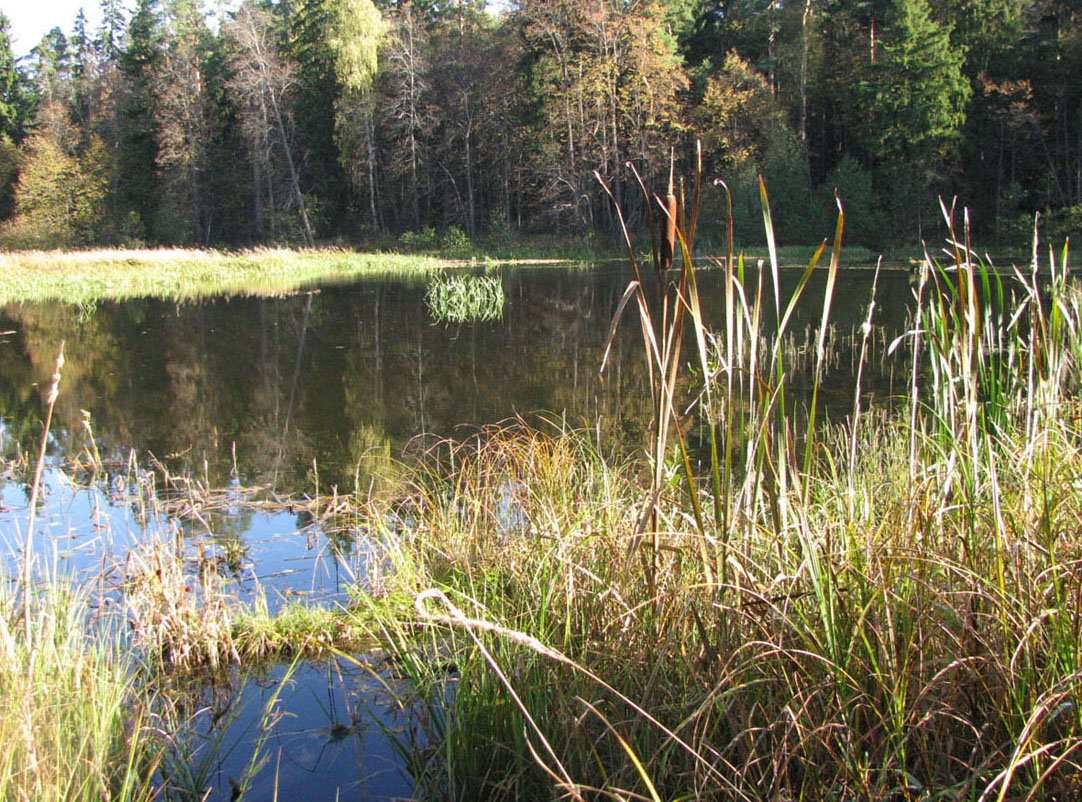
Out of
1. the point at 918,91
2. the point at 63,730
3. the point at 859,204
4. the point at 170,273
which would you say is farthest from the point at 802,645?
the point at 918,91

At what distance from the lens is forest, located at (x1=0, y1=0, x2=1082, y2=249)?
26016 mm

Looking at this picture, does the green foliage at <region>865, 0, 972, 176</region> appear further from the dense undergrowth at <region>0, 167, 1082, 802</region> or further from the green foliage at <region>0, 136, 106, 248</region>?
the green foliage at <region>0, 136, 106, 248</region>

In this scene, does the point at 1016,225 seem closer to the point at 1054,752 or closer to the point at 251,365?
the point at 251,365

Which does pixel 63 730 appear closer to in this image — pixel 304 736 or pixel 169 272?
pixel 304 736

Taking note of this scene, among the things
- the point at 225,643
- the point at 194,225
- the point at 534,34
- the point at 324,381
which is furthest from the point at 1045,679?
the point at 194,225

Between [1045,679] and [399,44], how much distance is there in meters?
34.4

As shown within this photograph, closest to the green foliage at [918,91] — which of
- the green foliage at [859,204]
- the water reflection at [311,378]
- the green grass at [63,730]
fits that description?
the green foliage at [859,204]

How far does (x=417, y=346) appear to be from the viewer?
10547 millimetres

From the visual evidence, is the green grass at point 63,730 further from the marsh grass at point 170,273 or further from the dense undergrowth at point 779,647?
the marsh grass at point 170,273

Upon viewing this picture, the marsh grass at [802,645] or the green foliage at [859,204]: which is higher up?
the green foliage at [859,204]

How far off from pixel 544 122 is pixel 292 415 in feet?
88.0

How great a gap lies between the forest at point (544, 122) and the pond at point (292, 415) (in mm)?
12154

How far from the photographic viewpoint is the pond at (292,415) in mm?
2590

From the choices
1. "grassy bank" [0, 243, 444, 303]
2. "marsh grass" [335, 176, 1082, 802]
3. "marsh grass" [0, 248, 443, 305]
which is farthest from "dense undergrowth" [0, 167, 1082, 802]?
"grassy bank" [0, 243, 444, 303]
